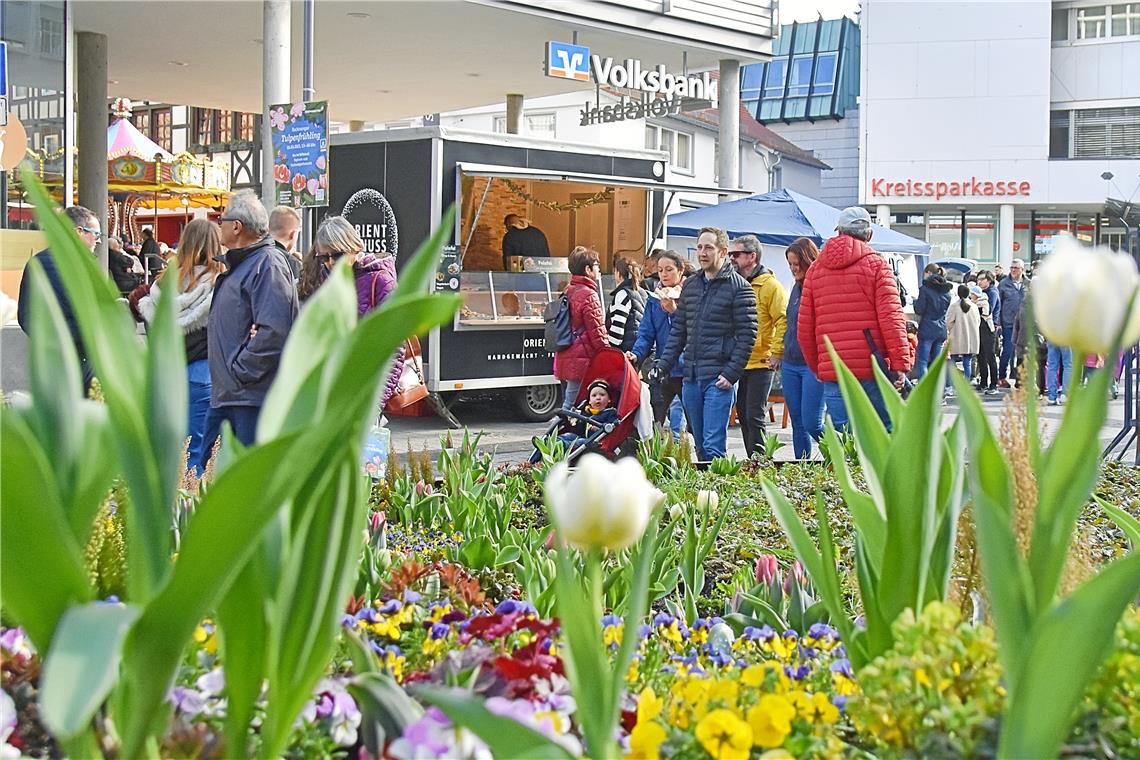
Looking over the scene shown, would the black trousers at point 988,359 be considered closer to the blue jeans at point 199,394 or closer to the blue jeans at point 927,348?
the blue jeans at point 927,348

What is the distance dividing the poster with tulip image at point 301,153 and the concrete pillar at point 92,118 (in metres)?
7.31

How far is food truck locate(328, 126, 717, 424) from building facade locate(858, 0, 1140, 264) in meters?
30.3

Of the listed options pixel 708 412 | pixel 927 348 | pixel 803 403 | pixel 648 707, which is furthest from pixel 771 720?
pixel 927 348

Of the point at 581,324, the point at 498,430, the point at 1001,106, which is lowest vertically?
A: the point at 498,430

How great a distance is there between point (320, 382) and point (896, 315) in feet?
21.4

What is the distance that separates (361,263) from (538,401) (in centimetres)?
585

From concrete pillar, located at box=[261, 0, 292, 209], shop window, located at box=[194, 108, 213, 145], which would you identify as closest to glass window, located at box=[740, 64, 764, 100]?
shop window, located at box=[194, 108, 213, 145]

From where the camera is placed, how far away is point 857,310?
775cm

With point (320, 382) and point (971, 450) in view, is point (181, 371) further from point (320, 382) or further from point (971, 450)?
point (971, 450)

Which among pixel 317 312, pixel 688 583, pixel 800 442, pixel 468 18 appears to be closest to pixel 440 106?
pixel 468 18

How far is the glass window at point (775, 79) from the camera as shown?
189 feet

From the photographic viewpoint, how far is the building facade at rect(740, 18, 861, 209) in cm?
5519

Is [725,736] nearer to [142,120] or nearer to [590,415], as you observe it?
[590,415]

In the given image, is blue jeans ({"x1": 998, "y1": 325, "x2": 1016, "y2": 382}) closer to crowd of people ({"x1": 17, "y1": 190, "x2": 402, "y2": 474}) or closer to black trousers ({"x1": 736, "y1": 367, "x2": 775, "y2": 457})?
black trousers ({"x1": 736, "y1": 367, "x2": 775, "y2": 457})
